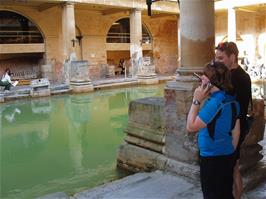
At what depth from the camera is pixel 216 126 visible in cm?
225

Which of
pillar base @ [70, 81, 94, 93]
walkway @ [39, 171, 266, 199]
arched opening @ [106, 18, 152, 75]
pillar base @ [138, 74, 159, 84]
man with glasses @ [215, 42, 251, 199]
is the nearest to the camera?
man with glasses @ [215, 42, 251, 199]

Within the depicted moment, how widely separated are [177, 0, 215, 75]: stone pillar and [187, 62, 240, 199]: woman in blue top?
1.52 m

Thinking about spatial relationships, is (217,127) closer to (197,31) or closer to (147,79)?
(197,31)

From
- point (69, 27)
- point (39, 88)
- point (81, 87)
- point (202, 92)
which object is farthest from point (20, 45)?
point (202, 92)

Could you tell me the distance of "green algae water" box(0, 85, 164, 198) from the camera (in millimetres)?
4949

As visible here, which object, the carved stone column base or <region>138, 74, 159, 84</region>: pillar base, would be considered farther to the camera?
<region>138, 74, 159, 84</region>: pillar base

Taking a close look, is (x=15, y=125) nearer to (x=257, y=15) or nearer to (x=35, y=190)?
(x=35, y=190)

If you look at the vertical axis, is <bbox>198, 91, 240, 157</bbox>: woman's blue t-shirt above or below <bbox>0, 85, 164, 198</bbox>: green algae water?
→ above

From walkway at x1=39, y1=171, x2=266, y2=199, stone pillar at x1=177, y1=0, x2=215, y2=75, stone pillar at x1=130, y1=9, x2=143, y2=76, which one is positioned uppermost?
stone pillar at x1=130, y1=9, x2=143, y2=76

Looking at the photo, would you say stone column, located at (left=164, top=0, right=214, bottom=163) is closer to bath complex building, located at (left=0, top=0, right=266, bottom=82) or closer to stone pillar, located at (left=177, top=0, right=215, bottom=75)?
stone pillar, located at (left=177, top=0, right=215, bottom=75)

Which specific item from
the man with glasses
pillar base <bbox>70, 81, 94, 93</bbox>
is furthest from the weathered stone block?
pillar base <bbox>70, 81, 94, 93</bbox>

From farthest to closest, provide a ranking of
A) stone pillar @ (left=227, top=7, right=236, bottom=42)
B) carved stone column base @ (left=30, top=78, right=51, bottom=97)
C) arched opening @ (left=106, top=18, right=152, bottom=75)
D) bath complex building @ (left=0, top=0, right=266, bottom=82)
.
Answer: arched opening @ (left=106, top=18, right=152, bottom=75), stone pillar @ (left=227, top=7, right=236, bottom=42), bath complex building @ (left=0, top=0, right=266, bottom=82), carved stone column base @ (left=30, top=78, right=51, bottom=97)

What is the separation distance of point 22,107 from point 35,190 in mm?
8564


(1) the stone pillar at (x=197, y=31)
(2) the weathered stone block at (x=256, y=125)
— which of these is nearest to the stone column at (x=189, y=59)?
(1) the stone pillar at (x=197, y=31)
